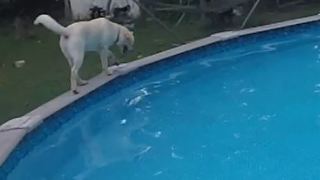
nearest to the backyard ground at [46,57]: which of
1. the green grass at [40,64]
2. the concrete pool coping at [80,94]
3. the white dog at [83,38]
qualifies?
the green grass at [40,64]

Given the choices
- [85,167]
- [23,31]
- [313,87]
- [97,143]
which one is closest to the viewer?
[85,167]

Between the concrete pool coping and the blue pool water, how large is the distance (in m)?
0.06

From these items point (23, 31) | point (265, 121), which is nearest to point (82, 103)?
point (265, 121)

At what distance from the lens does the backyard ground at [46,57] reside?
5.64 meters

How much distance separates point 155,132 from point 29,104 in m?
1.00

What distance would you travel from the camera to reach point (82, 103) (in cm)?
534

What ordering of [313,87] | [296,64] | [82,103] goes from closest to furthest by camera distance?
[82,103] < [313,87] < [296,64]

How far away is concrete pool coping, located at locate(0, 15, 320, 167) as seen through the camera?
4.46m

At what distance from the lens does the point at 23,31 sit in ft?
26.0

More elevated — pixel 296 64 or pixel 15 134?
pixel 15 134

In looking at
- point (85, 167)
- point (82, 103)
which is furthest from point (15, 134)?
point (82, 103)

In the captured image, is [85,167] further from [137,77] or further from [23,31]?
[23,31]

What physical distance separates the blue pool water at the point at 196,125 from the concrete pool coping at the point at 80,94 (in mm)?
57

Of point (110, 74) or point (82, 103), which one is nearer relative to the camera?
point (82, 103)
